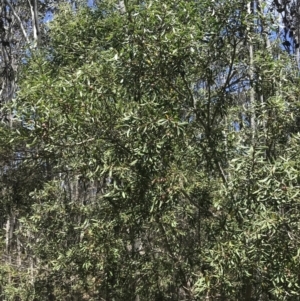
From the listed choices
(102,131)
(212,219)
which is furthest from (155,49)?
(212,219)

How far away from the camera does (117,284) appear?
14.2 feet

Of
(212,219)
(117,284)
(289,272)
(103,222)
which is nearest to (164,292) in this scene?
(117,284)

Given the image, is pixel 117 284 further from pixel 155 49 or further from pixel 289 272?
pixel 155 49

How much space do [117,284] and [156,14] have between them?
8.72ft

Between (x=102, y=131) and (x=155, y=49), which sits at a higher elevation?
(x=155, y=49)

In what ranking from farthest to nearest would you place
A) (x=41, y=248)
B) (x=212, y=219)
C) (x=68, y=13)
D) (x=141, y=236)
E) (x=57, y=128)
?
(x=41, y=248), (x=68, y=13), (x=141, y=236), (x=212, y=219), (x=57, y=128)

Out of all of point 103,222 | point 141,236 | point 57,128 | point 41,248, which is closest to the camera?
point 57,128

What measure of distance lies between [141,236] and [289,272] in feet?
6.33

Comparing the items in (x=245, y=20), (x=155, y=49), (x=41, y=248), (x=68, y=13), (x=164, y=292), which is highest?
(x=68, y=13)

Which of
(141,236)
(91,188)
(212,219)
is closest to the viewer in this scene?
(212,219)

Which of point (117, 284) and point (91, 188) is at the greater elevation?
point (91, 188)

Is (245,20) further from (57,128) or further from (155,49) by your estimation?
(57,128)

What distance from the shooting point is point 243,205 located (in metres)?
2.54

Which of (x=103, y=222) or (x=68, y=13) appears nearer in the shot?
(x=103, y=222)
